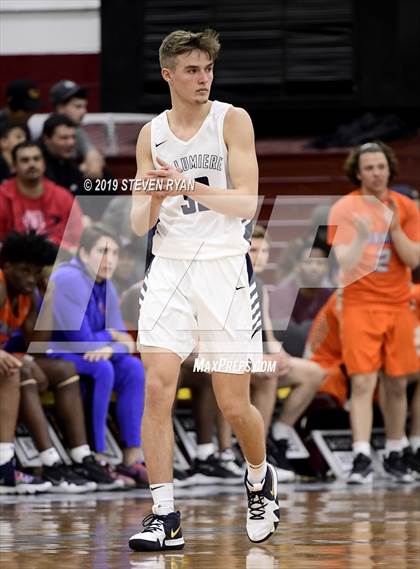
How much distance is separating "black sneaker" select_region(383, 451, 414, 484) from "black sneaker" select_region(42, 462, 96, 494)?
2.45m

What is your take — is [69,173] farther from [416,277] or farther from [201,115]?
[201,115]

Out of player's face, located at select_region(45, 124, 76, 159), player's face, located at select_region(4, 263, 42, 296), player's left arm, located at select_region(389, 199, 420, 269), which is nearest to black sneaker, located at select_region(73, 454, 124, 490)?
player's face, located at select_region(4, 263, 42, 296)

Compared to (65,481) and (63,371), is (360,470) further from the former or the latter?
(63,371)

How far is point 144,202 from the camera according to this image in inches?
297

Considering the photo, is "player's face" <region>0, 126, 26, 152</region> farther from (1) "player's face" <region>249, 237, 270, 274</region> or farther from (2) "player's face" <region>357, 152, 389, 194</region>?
(2) "player's face" <region>357, 152, 389, 194</region>

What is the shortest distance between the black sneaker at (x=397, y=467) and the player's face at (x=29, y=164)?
3.65 metres

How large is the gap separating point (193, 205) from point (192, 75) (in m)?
0.66

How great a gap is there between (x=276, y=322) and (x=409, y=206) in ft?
4.75

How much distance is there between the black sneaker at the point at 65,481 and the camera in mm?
10922

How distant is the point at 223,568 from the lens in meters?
6.93

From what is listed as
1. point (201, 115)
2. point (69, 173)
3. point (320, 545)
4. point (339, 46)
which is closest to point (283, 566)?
point (320, 545)

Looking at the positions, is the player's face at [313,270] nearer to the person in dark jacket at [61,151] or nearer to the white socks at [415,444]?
the white socks at [415,444]

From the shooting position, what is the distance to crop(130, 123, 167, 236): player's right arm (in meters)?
7.50

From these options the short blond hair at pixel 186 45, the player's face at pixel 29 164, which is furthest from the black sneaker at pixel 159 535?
the player's face at pixel 29 164
